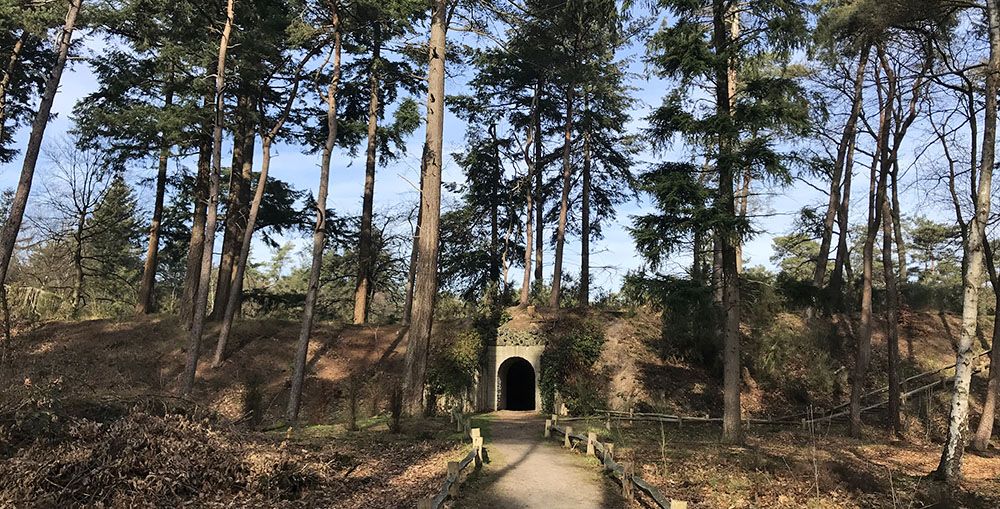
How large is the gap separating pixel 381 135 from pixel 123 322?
13.1 metres

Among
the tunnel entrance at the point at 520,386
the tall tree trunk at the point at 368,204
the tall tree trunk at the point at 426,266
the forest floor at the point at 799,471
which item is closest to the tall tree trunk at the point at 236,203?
the tall tree trunk at the point at 368,204

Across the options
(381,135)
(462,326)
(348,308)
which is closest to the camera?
(462,326)

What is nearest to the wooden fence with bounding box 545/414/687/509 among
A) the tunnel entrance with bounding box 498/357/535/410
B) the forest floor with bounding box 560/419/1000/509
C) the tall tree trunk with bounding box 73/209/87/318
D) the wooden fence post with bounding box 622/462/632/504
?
the wooden fence post with bounding box 622/462/632/504

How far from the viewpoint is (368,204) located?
2422cm

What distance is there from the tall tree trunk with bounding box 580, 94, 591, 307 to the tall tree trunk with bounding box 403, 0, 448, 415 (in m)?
11.3

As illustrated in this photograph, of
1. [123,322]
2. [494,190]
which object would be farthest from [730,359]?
[123,322]

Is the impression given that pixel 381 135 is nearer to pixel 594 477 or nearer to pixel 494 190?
pixel 494 190

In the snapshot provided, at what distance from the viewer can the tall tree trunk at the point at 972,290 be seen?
30.9 feet

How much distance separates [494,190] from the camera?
2945 cm

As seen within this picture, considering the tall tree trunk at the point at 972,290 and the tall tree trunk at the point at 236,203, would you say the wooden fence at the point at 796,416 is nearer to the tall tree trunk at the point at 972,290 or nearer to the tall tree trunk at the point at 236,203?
the tall tree trunk at the point at 972,290

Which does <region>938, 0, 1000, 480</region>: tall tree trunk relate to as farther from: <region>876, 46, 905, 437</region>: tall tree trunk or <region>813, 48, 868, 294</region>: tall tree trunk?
<region>813, 48, 868, 294</region>: tall tree trunk

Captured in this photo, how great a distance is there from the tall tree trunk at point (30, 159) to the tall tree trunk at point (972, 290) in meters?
17.9

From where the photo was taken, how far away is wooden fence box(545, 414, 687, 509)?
686 centimetres

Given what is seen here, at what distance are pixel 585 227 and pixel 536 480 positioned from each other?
55.7 ft
